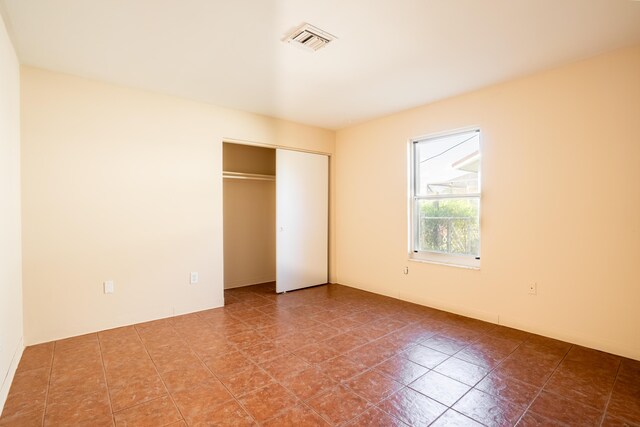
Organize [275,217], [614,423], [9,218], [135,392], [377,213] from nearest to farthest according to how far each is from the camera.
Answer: [614,423]
[135,392]
[9,218]
[377,213]
[275,217]

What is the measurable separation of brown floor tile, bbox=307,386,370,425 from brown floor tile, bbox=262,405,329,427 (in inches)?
1.7

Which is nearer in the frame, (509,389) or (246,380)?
(509,389)

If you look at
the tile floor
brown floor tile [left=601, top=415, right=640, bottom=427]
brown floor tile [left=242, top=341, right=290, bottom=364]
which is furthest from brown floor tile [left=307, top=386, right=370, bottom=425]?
brown floor tile [left=601, top=415, right=640, bottom=427]

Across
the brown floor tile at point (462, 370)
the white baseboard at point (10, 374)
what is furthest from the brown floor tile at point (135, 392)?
the brown floor tile at point (462, 370)

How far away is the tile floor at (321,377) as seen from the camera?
6.15 ft

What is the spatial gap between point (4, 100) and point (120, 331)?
2186 mm

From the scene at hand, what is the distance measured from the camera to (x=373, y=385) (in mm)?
2189

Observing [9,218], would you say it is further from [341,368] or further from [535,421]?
[535,421]

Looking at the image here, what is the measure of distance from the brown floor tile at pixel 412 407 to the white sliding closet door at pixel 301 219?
281cm

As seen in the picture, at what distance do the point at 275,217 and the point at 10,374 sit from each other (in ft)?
10.8

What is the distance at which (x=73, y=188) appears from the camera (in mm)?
3062

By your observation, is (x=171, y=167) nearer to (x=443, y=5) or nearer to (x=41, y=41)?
(x=41, y=41)

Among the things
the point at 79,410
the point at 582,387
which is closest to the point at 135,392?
the point at 79,410

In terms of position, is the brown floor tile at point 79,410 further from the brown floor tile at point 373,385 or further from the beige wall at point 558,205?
the beige wall at point 558,205
